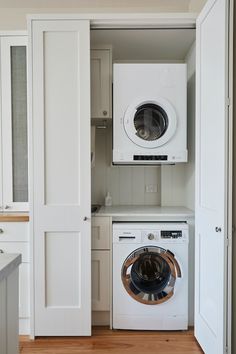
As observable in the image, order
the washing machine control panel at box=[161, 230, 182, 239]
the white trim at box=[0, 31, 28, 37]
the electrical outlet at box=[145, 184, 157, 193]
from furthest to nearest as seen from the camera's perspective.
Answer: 1. the electrical outlet at box=[145, 184, 157, 193]
2. the white trim at box=[0, 31, 28, 37]
3. the washing machine control panel at box=[161, 230, 182, 239]

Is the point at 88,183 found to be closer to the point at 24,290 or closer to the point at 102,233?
the point at 102,233

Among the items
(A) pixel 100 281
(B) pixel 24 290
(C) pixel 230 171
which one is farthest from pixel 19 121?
(C) pixel 230 171

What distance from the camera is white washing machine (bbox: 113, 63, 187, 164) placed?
8.07ft

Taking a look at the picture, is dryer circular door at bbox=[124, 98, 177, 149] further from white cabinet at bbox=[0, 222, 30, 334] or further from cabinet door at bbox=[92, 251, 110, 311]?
white cabinet at bbox=[0, 222, 30, 334]

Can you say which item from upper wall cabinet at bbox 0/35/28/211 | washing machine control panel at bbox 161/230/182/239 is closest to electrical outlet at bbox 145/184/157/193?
washing machine control panel at bbox 161/230/182/239

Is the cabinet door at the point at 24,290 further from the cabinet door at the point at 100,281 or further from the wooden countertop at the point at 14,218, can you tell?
the cabinet door at the point at 100,281

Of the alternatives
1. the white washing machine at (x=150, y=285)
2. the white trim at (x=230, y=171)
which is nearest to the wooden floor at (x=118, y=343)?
the white washing machine at (x=150, y=285)

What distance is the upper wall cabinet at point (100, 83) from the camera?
2.55 m

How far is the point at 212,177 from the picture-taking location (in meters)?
1.89

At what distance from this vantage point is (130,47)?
272 centimetres

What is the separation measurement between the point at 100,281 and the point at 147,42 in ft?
6.77

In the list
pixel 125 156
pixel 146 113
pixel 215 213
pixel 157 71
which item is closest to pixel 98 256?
pixel 125 156

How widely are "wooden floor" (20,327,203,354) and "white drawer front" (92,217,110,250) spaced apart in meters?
0.68

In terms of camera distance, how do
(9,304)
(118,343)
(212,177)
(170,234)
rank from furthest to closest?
(170,234)
(118,343)
(212,177)
(9,304)
